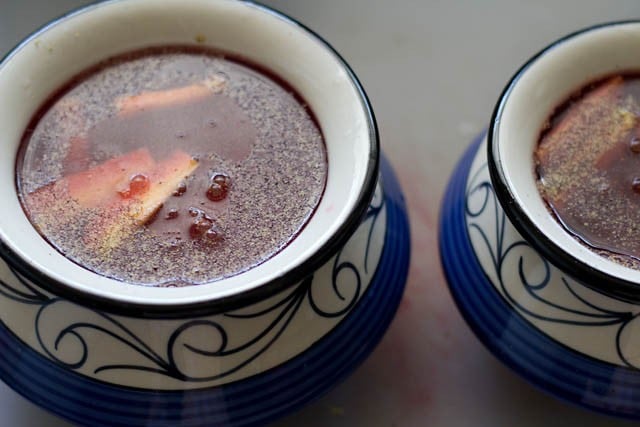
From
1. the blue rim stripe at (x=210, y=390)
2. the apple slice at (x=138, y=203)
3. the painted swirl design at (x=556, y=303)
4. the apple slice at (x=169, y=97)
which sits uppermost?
the apple slice at (x=169, y=97)

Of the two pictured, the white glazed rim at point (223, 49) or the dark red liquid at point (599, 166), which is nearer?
the white glazed rim at point (223, 49)

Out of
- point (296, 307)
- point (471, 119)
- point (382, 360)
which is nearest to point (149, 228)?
point (296, 307)

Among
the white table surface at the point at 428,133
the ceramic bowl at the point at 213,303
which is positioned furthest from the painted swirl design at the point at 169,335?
the white table surface at the point at 428,133

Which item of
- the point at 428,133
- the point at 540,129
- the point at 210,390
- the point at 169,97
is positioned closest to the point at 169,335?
the point at 210,390

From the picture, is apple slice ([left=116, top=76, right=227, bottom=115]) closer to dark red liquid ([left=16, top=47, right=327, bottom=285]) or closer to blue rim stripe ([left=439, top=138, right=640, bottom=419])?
dark red liquid ([left=16, top=47, right=327, bottom=285])

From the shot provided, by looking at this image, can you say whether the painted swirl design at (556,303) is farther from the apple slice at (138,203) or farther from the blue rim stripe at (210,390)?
the apple slice at (138,203)

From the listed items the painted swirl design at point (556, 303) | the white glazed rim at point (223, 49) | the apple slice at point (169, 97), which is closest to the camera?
the white glazed rim at point (223, 49)

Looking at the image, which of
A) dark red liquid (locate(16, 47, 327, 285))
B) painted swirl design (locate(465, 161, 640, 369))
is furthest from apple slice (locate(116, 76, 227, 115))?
painted swirl design (locate(465, 161, 640, 369))

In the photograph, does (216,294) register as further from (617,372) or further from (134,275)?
(617,372)
